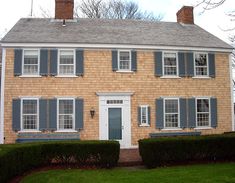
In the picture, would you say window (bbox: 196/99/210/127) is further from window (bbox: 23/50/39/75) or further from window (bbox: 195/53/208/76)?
window (bbox: 23/50/39/75)

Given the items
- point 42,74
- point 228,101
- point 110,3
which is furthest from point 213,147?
point 110,3

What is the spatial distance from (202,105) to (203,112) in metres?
0.42

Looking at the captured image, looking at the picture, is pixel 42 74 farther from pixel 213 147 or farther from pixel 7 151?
pixel 213 147

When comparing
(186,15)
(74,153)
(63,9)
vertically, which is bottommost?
(74,153)

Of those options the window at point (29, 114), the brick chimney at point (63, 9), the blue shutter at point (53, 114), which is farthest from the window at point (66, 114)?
the brick chimney at point (63, 9)

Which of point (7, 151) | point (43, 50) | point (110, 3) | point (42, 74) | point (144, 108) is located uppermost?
point (110, 3)

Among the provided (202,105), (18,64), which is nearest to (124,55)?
(202,105)

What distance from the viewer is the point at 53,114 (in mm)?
19328

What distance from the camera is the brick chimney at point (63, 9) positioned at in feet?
74.7

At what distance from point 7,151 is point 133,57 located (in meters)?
10.6

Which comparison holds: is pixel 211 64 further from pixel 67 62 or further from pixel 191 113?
pixel 67 62

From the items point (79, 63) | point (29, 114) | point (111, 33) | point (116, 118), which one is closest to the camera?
point (29, 114)

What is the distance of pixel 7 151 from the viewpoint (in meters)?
11.7

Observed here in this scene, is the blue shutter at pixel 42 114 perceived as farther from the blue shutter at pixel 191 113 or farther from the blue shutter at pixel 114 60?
the blue shutter at pixel 191 113
